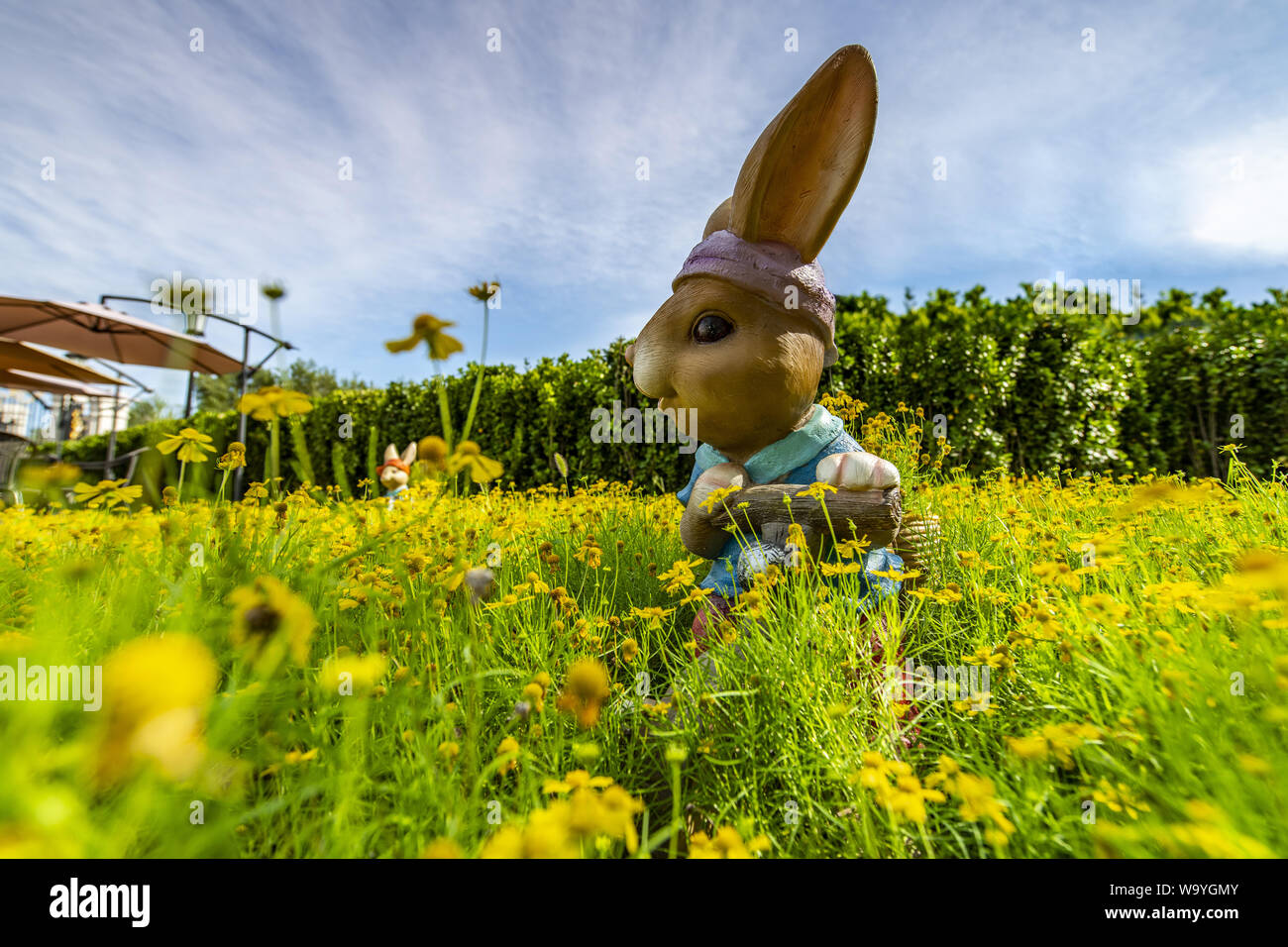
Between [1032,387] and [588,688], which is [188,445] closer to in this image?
[588,688]

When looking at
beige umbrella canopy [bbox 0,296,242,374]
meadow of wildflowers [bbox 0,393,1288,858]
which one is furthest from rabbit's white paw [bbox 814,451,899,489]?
beige umbrella canopy [bbox 0,296,242,374]

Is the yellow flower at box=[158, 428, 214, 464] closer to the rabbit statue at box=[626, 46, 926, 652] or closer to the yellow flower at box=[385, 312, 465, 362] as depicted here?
the yellow flower at box=[385, 312, 465, 362]

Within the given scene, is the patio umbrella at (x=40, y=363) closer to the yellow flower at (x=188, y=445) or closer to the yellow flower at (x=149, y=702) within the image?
the yellow flower at (x=188, y=445)

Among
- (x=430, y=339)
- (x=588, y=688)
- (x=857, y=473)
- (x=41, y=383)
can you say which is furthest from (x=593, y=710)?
(x=41, y=383)

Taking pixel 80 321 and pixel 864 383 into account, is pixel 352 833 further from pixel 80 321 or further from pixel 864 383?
pixel 80 321

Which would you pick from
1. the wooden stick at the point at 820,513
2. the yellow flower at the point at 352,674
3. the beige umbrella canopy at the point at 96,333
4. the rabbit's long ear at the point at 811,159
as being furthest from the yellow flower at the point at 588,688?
the beige umbrella canopy at the point at 96,333

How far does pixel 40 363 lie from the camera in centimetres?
699

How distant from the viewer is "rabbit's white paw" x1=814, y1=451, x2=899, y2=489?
1786 mm

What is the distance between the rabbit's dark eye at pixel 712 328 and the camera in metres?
1.98

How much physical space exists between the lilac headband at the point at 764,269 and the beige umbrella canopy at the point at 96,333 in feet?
23.4

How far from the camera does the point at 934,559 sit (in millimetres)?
2389
